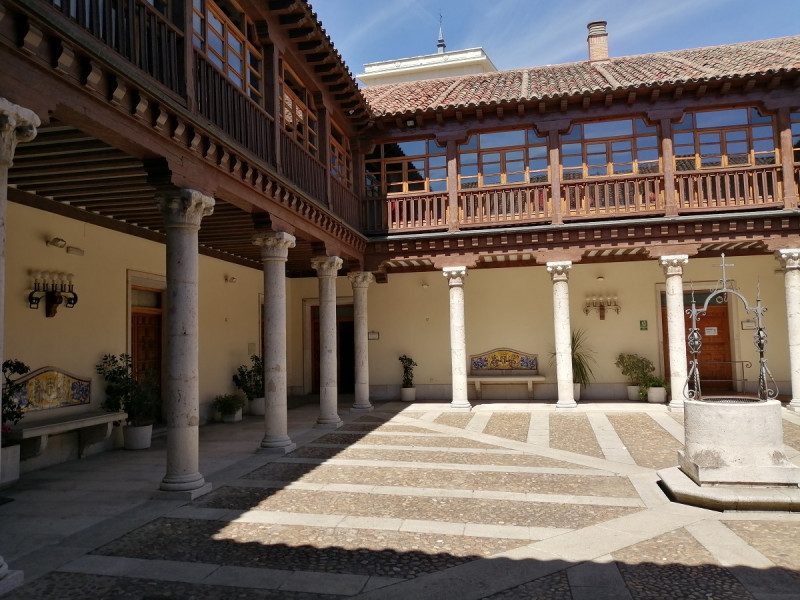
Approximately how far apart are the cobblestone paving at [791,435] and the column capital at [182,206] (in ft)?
28.2

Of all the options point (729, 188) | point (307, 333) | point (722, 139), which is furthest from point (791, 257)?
point (307, 333)

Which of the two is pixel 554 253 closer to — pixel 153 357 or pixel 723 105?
pixel 723 105

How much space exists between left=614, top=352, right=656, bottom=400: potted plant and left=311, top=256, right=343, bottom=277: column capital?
7.84 m

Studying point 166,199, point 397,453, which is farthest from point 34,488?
point 397,453

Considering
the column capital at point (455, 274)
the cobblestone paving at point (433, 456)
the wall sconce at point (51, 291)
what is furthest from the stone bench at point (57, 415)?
the column capital at point (455, 274)

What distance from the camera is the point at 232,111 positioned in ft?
23.5

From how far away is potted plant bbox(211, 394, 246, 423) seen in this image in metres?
12.1

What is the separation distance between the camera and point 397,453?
8.54m

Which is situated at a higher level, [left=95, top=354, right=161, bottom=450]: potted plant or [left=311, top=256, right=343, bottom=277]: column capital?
[left=311, top=256, right=343, bottom=277]: column capital

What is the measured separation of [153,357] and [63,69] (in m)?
7.45

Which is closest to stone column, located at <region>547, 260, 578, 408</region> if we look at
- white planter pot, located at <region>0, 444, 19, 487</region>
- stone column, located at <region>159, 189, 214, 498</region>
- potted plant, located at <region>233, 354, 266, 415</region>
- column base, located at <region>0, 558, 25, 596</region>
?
potted plant, located at <region>233, 354, 266, 415</region>

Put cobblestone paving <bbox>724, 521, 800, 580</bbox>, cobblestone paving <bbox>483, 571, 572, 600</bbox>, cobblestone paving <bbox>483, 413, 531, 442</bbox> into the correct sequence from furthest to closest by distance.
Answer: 1. cobblestone paving <bbox>483, 413, 531, 442</bbox>
2. cobblestone paving <bbox>724, 521, 800, 580</bbox>
3. cobblestone paving <bbox>483, 571, 572, 600</bbox>

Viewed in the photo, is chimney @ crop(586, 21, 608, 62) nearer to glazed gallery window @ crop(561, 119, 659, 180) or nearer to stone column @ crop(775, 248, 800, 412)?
glazed gallery window @ crop(561, 119, 659, 180)

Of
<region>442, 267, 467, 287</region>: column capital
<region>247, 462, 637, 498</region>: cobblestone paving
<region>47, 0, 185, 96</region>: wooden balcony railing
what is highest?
<region>47, 0, 185, 96</region>: wooden balcony railing
